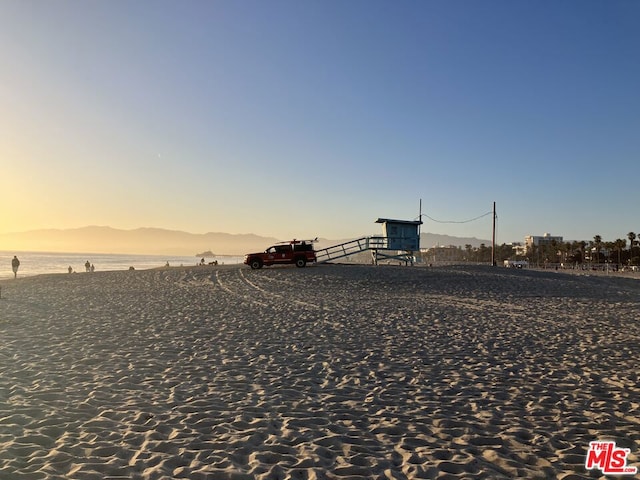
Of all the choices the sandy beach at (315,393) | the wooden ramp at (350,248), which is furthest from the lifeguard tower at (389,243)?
the sandy beach at (315,393)

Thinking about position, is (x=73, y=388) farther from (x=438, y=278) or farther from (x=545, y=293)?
(x=438, y=278)

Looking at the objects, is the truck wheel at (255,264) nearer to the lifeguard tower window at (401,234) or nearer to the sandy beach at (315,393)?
the lifeguard tower window at (401,234)

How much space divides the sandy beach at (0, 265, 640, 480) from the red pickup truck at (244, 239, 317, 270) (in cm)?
1959

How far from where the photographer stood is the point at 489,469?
4605 millimetres

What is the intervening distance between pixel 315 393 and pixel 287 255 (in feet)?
95.5

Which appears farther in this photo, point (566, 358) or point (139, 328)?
point (139, 328)

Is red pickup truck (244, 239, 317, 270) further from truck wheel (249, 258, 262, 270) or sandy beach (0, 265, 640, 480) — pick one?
sandy beach (0, 265, 640, 480)

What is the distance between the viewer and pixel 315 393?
23.3 ft

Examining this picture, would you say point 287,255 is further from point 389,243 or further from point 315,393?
point 315,393

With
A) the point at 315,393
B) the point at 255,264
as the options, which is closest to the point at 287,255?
the point at 255,264

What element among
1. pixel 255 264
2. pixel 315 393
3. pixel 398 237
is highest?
pixel 398 237

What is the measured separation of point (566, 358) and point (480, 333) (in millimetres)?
2930

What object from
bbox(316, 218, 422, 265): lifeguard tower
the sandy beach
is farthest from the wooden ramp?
the sandy beach

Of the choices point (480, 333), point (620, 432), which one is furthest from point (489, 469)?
point (480, 333)
